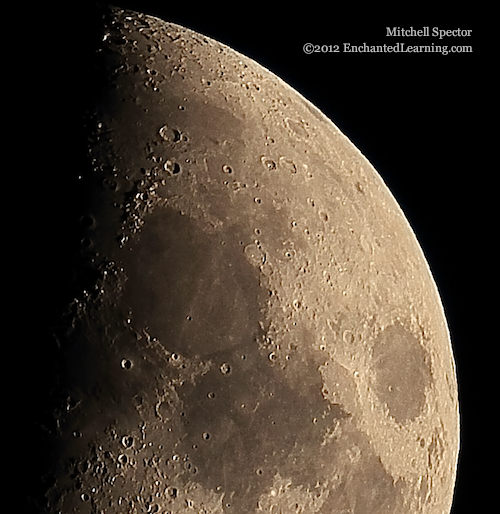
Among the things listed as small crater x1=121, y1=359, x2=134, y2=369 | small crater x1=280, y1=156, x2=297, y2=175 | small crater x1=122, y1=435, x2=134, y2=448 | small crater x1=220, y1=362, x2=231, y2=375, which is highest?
small crater x1=280, y1=156, x2=297, y2=175

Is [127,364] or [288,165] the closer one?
[127,364]

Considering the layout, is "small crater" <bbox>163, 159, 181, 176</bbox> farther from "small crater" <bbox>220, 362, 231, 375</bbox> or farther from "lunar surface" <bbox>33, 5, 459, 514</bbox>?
"small crater" <bbox>220, 362, 231, 375</bbox>

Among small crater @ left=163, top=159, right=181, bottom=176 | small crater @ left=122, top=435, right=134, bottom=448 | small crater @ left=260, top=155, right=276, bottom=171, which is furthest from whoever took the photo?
small crater @ left=260, top=155, right=276, bottom=171

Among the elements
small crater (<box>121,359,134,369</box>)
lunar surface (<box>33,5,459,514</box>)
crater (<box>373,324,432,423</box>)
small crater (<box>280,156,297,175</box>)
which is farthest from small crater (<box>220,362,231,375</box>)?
small crater (<box>280,156,297,175</box>)

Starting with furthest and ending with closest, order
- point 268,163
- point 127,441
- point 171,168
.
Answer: point 268,163
point 171,168
point 127,441

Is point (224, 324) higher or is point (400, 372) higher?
point (224, 324)

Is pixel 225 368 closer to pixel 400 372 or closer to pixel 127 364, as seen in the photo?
pixel 127 364

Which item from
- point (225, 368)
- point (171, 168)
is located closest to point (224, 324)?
point (225, 368)

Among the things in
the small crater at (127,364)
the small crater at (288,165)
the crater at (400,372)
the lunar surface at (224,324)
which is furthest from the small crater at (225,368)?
the small crater at (288,165)

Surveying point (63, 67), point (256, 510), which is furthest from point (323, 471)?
point (63, 67)

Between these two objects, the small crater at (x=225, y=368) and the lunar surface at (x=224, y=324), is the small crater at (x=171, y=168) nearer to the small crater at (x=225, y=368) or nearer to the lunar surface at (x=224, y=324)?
the lunar surface at (x=224, y=324)
